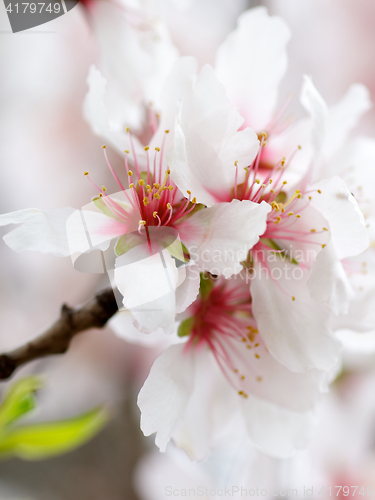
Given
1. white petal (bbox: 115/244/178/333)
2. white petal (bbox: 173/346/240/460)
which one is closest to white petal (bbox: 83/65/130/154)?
white petal (bbox: 115/244/178/333)

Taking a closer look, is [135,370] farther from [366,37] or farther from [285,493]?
[366,37]

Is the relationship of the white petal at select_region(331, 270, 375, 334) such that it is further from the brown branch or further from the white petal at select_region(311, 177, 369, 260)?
the brown branch

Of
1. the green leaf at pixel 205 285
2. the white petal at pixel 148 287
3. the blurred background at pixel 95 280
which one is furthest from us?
the blurred background at pixel 95 280

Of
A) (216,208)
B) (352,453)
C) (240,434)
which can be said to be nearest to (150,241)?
(216,208)

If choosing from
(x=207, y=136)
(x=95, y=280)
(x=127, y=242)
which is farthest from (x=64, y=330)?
(x=95, y=280)

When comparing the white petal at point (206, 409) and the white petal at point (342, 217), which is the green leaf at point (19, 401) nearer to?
the white petal at point (206, 409)

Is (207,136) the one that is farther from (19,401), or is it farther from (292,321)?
(19,401)

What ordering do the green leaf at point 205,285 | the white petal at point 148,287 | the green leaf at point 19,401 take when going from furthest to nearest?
1. the green leaf at point 19,401
2. the green leaf at point 205,285
3. the white petal at point 148,287

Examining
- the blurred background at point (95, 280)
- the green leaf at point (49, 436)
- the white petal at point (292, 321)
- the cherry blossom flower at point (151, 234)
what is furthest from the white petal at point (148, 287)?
the blurred background at point (95, 280)
